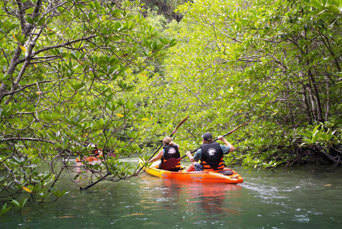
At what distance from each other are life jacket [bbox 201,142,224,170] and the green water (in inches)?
24.3

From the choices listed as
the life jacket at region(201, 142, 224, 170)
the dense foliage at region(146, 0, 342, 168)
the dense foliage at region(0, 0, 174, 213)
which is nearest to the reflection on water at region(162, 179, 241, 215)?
the life jacket at region(201, 142, 224, 170)

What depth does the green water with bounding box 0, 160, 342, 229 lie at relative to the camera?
4.21m

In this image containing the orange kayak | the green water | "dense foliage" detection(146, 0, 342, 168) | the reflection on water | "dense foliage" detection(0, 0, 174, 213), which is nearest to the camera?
"dense foliage" detection(0, 0, 174, 213)

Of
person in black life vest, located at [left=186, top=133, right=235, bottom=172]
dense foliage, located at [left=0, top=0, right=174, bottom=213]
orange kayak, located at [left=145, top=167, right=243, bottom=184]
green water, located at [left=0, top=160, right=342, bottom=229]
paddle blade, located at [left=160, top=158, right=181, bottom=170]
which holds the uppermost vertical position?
dense foliage, located at [left=0, top=0, right=174, bottom=213]

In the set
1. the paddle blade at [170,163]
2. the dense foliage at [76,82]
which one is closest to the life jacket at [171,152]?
the paddle blade at [170,163]

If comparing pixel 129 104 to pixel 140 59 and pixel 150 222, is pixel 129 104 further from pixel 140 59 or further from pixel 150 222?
pixel 150 222

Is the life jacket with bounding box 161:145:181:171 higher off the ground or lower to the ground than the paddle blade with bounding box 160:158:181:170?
higher

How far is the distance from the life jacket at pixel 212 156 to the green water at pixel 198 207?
618 mm

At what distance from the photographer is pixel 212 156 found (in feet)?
25.3

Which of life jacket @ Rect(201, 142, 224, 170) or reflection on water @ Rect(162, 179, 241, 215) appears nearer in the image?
reflection on water @ Rect(162, 179, 241, 215)

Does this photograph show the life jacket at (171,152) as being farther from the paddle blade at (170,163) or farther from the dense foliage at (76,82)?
the dense foliage at (76,82)

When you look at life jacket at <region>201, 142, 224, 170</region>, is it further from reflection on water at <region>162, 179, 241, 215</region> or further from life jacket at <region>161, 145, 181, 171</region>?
life jacket at <region>161, 145, 181, 171</region>

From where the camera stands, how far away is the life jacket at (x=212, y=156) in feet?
25.1

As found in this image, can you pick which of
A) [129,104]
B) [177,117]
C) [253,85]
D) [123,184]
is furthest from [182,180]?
[129,104]
